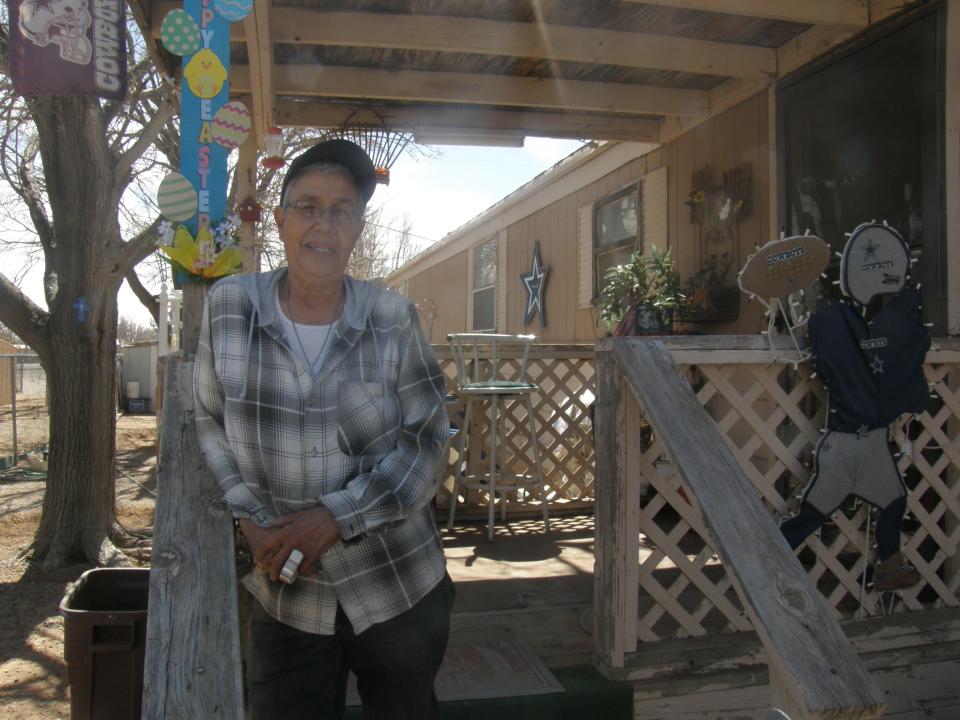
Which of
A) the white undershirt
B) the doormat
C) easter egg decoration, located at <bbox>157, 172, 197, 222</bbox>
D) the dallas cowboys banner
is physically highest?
the dallas cowboys banner

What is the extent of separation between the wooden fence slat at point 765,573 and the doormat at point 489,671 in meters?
1.05

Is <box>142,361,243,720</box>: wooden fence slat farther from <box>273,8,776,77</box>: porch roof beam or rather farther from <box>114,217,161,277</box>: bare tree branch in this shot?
<box>114,217,161,277</box>: bare tree branch

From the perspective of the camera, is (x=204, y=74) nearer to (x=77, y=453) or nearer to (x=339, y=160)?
(x=339, y=160)

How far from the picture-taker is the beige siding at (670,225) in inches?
180

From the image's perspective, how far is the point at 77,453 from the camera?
18.0ft

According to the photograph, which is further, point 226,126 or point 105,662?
point 226,126

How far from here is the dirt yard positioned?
11.9 ft

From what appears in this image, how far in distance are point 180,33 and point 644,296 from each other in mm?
3287

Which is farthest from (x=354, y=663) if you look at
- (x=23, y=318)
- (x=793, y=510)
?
(x=23, y=318)

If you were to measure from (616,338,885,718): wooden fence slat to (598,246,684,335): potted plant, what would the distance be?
2497 mm

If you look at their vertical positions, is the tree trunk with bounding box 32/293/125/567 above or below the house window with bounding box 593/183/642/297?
below

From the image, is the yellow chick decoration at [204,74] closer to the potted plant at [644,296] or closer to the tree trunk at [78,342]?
the potted plant at [644,296]

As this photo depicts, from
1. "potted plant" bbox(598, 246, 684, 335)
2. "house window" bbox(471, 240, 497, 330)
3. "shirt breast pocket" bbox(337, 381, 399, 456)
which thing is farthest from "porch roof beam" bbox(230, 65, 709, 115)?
"house window" bbox(471, 240, 497, 330)

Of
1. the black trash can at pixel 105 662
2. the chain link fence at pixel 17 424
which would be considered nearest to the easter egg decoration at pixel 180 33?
the black trash can at pixel 105 662
